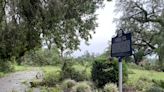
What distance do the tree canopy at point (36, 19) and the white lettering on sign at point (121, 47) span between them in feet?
11.8

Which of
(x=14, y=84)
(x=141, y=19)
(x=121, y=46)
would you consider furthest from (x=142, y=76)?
(x=141, y=19)

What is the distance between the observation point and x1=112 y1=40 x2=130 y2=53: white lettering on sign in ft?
28.3

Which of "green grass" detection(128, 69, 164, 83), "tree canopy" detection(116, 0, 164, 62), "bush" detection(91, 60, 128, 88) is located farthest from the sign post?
"tree canopy" detection(116, 0, 164, 62)

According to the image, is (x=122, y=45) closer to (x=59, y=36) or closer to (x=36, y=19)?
(x=36, y=19)

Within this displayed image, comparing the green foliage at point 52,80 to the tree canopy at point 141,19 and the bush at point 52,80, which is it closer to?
the bush at point 52,80

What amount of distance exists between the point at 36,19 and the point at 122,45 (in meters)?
4.73

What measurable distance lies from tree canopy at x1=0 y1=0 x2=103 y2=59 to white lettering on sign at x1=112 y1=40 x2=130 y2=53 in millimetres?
3593

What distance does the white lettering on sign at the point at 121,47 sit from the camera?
8.61 meters

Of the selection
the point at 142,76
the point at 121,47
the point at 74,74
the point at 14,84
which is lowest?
the point at 142,76

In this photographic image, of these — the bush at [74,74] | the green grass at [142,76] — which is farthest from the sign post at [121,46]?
the bush at [74,74]

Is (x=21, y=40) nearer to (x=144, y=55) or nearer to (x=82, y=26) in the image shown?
(x=82, y=26)

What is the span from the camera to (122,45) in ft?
29.0

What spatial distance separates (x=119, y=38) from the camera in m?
9.05

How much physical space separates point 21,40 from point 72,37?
3.77m
